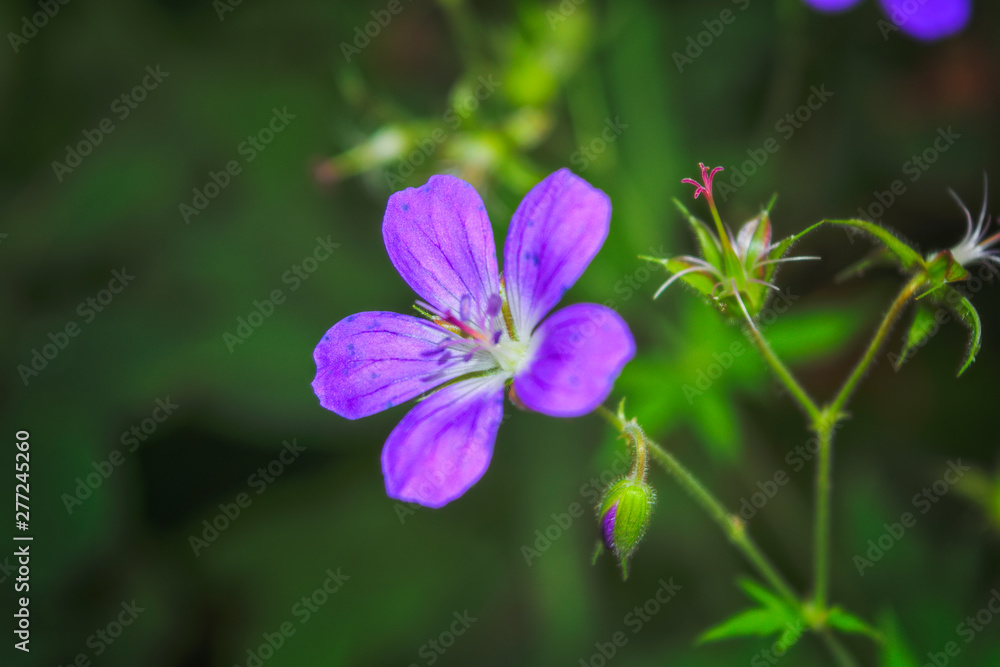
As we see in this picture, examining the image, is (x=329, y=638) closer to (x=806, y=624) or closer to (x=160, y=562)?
(x=160, y=562)

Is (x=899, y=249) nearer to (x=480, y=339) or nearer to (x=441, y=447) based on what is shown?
(x=480, y=339)

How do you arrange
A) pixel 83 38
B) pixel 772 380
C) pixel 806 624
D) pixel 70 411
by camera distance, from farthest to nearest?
1. pixel 83 38
2. pixel 70 411
3. pixel 772 380
4. pixel 806 624

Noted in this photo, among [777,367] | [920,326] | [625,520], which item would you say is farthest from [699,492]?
[920,326]

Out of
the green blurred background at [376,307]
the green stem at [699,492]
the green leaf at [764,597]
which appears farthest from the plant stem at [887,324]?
the green blurred background at [376,307]

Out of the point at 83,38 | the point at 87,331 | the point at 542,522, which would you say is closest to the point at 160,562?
the point at 87,331

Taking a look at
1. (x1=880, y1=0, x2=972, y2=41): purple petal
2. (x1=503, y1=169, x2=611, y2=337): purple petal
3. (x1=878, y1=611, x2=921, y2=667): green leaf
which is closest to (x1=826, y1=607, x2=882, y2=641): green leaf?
(x1=878, y1=611, x2=921, y2=667): green leaf

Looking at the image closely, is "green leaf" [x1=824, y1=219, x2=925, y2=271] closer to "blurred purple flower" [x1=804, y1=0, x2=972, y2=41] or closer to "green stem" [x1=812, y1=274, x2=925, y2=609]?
"green stem" [x1=812, y1=274, x2=925, y2=609]
